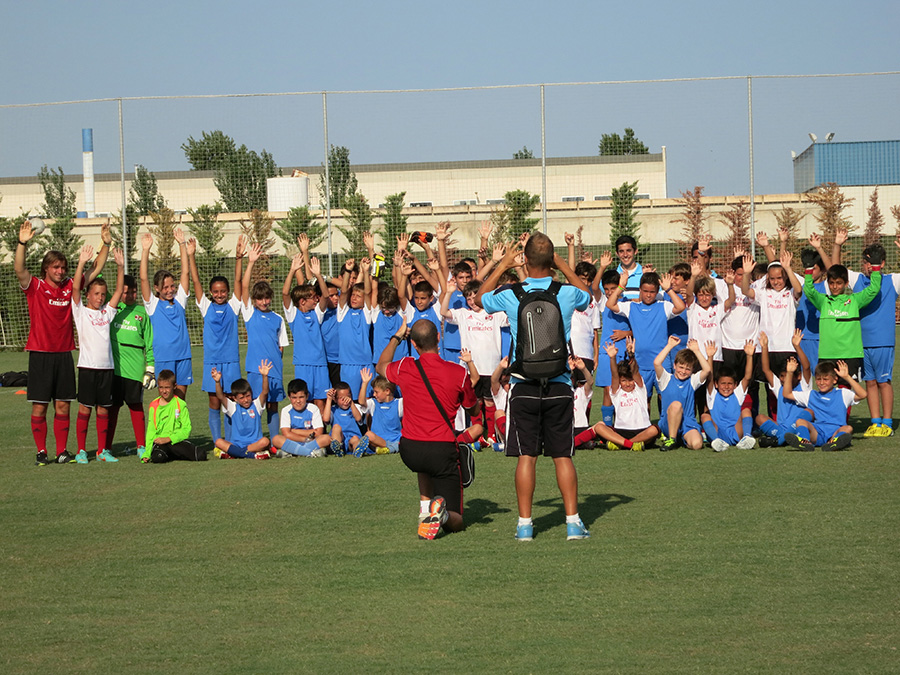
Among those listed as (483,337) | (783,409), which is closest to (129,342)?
(483,337)

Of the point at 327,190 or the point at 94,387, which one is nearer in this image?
the point at 94,387

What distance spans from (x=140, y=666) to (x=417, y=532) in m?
2.51

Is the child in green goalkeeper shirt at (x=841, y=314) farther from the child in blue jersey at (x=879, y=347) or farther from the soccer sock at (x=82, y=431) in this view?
the soccer sock at (x=82, y=431)

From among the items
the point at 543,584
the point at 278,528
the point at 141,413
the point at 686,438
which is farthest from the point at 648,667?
the point at 141,413

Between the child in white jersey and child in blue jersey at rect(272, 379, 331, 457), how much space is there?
5.82 feet

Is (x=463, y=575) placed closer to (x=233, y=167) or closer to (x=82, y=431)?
(x=82, y=431)

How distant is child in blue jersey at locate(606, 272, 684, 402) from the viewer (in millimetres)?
10227

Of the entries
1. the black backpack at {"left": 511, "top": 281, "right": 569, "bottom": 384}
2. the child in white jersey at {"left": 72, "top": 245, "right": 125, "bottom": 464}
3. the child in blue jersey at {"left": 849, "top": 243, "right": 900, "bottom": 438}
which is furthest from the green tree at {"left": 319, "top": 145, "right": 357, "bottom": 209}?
the black backpack at {"left": 511, "top": 281, "right": 569, "bottom": 384}

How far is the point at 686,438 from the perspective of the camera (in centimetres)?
955

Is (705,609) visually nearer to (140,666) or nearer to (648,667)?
(648,667)

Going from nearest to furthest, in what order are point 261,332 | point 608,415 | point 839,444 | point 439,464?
1. point 439,464
2. point 839,444
3. point 608,415
4. point 261,332

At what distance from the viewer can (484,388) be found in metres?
10.2

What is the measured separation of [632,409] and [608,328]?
1217 mm

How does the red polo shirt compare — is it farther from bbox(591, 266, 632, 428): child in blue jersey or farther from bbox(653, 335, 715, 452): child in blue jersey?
bbox(591, 266, 632, 428): child in blue jersey
